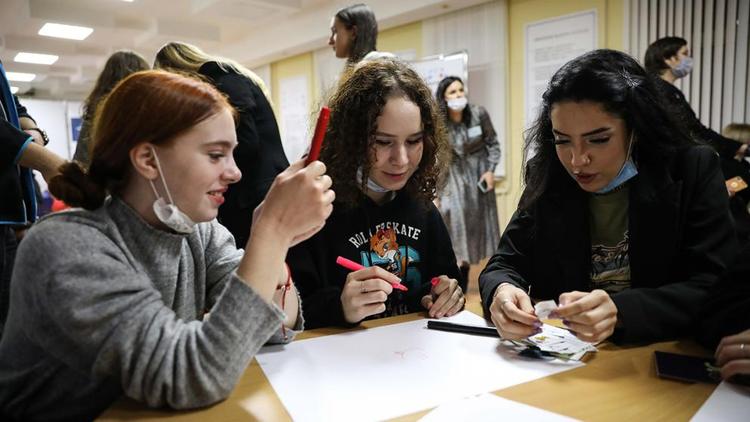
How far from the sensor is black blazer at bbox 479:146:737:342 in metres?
0.95

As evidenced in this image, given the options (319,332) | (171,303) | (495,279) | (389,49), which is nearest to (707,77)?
(389,49)

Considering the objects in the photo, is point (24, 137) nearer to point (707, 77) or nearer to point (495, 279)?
point (495, 279)

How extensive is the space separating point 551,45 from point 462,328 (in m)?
3.92

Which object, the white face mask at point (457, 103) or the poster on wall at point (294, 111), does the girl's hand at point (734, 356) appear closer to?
the white face mask at point (457, 103)

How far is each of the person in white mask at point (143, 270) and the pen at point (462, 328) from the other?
35cm

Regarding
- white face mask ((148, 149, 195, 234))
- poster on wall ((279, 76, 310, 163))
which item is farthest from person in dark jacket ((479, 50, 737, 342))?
poster on wall ((279, 76, 310, 163))

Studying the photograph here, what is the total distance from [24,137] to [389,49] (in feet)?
15.7

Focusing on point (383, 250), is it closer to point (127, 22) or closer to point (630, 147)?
point (630, 147)

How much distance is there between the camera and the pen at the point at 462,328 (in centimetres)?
100

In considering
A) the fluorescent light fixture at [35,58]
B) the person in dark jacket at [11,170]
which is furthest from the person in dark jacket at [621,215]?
the fluorescent light fixture at [35,58]

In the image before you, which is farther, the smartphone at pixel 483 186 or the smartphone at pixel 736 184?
the smartphone at pixel 483 186

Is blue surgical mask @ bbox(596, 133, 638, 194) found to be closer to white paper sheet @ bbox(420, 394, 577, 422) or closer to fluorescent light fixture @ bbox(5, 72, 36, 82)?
white paper sheet @ bbox(420, 394, 577, 422)

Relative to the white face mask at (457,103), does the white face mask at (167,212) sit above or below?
below

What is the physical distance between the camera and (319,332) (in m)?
1.04
